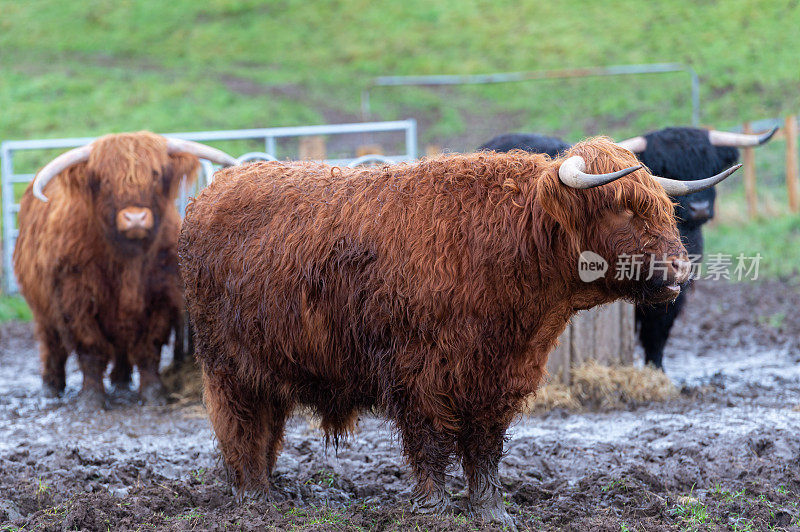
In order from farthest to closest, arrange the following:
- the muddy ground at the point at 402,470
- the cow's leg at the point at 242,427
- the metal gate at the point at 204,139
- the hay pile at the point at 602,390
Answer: the metal gate at the point at 204,139, the hay pile at the point at 602,390, the cow's leg at the point at 242,427, the muddy ground at the point at 402,470

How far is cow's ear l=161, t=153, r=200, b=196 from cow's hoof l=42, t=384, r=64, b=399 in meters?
1.90

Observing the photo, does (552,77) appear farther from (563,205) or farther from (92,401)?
(563,205)

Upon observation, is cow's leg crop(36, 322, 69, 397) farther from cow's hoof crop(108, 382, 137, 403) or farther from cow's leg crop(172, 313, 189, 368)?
cow's leg crop(172, 313, 189, 368)

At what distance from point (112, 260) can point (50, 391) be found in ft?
4.62

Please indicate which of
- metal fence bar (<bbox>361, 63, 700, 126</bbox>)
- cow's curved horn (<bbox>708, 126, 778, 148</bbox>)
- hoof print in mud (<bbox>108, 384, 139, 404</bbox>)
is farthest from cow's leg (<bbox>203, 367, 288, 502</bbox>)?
metal fence bar (<bbox>361, 63, 700, 126</bbox>)

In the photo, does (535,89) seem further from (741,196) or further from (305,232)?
(305,232)

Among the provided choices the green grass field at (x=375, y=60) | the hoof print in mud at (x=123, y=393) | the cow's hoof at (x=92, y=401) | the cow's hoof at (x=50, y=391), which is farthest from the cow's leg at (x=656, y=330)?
the green grass field at (x=375, y=60)

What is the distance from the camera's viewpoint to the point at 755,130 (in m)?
11.5

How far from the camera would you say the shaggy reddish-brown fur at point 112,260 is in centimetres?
546

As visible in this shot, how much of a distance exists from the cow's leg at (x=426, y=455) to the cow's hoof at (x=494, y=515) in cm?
12

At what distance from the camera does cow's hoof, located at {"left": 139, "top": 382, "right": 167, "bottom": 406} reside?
5.86m

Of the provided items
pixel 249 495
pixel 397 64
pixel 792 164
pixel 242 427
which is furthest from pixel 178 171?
pixel 397 64

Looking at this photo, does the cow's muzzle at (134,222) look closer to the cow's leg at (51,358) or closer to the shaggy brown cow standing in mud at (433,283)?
the cow's leg at (51,358)

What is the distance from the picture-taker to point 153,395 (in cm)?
588
